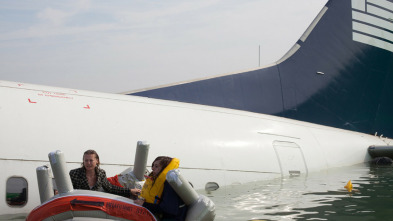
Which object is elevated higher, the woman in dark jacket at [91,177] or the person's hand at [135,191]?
the woman in dark jacket at [91,177]

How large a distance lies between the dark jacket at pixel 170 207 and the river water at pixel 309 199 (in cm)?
150

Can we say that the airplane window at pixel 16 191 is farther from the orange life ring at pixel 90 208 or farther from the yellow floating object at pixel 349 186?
the yellow floating object at pixel 349 186

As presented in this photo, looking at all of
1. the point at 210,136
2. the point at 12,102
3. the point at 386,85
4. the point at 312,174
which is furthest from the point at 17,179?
the point at 386,85

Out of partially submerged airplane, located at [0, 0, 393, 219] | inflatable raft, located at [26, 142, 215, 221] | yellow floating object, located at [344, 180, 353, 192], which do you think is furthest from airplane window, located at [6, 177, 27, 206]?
yellow floating object, located at [344, 180, 353, 192]

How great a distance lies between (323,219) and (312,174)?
3994mm

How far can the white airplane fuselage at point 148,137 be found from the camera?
7387mm

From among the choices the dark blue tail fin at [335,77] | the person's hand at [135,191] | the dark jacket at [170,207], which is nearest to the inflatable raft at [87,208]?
the dark jacket at [170,207]

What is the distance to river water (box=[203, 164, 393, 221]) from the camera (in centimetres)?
789

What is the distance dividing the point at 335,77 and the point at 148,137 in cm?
698

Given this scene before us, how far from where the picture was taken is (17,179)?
23.2 ft

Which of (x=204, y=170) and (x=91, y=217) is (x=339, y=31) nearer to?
(x=204, y=170)

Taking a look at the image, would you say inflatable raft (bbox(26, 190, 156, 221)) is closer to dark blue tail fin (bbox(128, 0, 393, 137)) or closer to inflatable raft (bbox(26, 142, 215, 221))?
inflatable raft (bbox(26, 142, 215, 221))

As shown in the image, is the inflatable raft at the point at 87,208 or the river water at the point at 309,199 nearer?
the inflatable raft at the point at 87,208

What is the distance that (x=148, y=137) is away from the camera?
346 inches
